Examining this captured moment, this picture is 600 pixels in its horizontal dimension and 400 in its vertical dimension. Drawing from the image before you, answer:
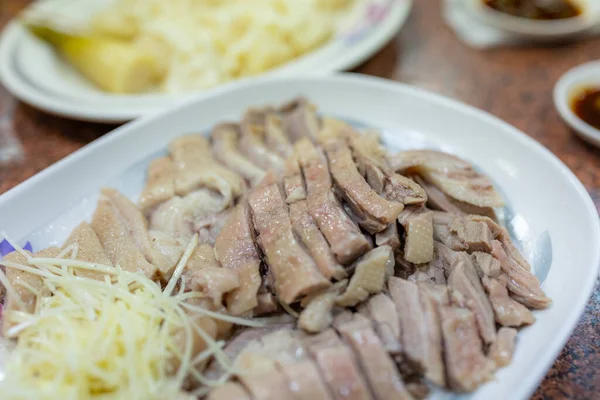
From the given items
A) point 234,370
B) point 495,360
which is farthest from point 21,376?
point 495,360

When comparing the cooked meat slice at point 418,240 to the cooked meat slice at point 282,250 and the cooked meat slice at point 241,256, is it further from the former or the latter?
the cooked meat slice at point 241,256

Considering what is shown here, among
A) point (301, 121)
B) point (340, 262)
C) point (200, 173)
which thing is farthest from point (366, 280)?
point (301, 121)

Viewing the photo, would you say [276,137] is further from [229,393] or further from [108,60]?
[108,60]

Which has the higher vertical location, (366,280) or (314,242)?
(314,242)

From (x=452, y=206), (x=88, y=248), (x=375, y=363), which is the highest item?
(x=88, y=248)

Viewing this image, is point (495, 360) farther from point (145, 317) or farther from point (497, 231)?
point (145, 317)
